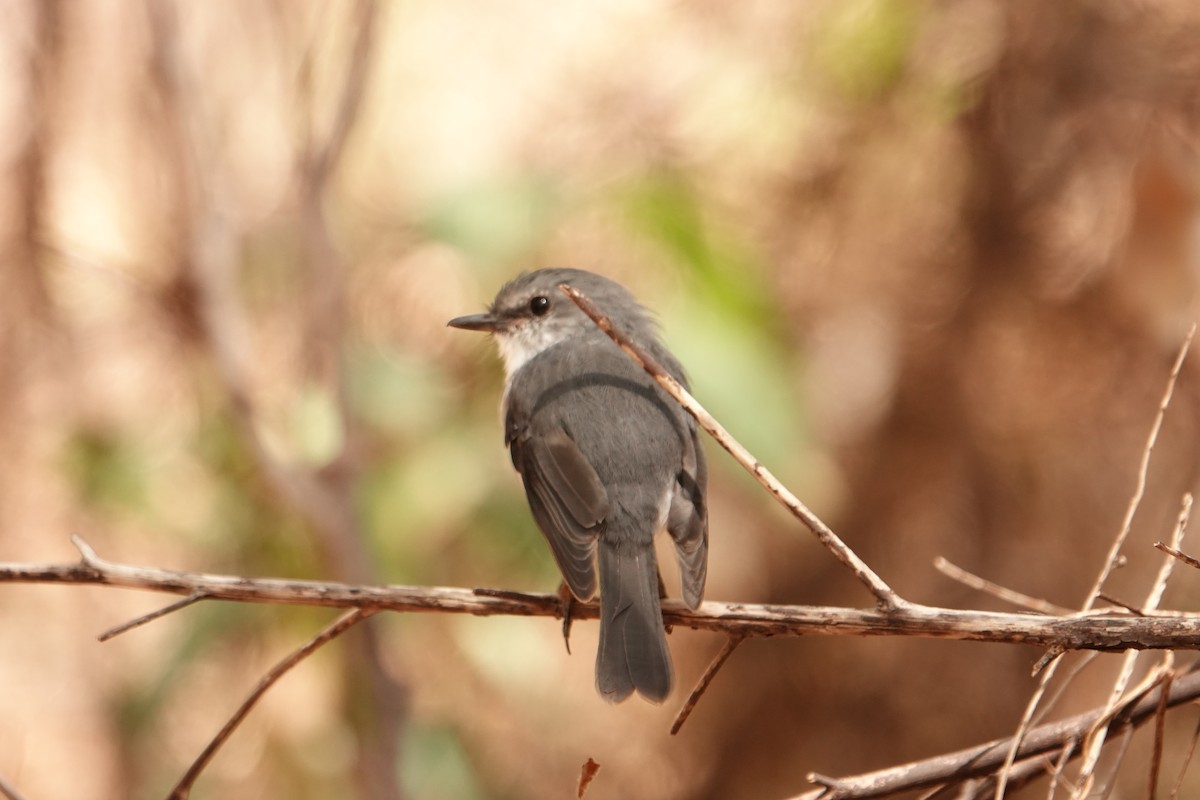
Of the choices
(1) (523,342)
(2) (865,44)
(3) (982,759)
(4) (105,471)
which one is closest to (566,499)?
(1) (523,342)

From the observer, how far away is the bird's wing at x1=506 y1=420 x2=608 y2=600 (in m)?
2.88

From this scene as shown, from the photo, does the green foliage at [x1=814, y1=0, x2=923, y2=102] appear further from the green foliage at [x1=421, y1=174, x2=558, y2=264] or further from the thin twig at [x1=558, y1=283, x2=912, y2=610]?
the thin twig at [x1=558, y1=283, x2=912, y2=610]

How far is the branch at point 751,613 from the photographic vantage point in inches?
65.8

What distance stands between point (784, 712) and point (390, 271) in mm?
→ 2670

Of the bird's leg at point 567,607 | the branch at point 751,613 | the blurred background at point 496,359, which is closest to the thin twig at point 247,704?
the branch at point 751,613

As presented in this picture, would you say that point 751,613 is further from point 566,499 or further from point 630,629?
point 566,499

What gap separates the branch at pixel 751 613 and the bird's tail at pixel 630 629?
0.72ft

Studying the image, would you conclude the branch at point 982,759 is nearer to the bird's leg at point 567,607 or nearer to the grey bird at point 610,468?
the grey bird at point 610,468

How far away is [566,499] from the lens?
10.1ft

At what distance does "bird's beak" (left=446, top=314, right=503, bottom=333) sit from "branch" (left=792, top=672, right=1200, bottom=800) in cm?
236

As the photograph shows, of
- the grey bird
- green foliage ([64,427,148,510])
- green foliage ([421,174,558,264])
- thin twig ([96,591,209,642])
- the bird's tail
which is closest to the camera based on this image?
thin twig ([96,591,209,642])

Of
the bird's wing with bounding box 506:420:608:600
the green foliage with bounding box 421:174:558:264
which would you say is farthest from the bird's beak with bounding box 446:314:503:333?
the bird's wing with bounding box 506:420:608:600

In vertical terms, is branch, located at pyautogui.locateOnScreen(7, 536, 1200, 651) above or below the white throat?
below

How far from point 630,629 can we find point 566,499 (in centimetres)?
47
